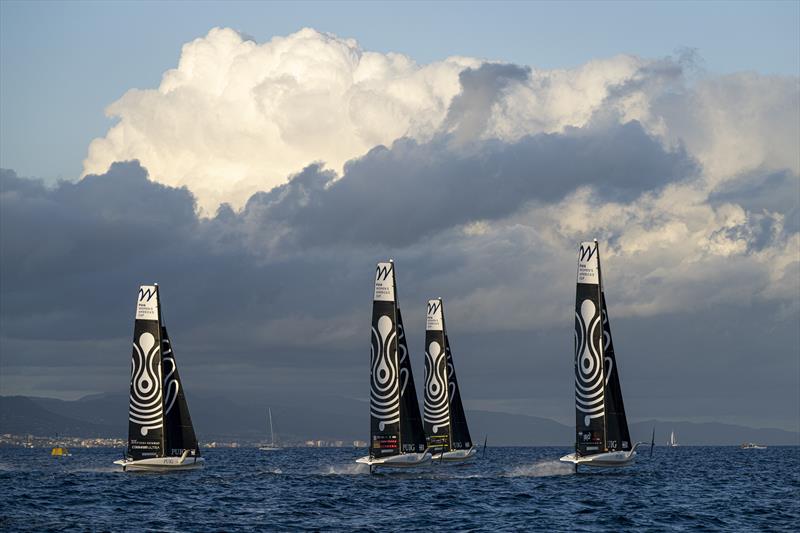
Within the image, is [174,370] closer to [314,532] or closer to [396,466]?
[396,466]

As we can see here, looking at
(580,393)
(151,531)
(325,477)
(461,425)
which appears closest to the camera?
(151,531)

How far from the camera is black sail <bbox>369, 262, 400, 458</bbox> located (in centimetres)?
8919

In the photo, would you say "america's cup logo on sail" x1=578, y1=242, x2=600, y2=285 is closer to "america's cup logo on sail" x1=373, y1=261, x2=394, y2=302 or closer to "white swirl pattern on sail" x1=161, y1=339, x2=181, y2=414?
"america's cup logo on sail" x1=373, y1=261, x2=394, y2=302

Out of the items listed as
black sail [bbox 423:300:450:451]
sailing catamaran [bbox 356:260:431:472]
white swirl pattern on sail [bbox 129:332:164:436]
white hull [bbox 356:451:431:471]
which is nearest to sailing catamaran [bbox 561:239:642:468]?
white hull [bbox 356:451:431:471]

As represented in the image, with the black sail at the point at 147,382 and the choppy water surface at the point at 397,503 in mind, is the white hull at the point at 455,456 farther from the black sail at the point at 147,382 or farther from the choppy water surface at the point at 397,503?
the black sail at the point at 147,382

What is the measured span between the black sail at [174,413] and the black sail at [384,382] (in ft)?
43.6

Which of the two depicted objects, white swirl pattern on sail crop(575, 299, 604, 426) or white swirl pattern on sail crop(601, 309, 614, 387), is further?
white swirl pattern on sail crop(601, 309, 614, 387)

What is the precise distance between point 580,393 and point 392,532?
35.0 m

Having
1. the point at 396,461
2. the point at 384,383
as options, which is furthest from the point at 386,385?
the point at 396,461

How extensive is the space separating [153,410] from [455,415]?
36751 mm

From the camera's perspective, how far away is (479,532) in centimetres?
5753

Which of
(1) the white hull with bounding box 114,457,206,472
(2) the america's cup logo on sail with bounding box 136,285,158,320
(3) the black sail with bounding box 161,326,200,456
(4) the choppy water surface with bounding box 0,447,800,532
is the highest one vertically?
(2) the america's cup logo on sail with bounding box 136,285,158,320

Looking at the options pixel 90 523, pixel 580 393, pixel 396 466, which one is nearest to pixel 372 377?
pixel 396 466

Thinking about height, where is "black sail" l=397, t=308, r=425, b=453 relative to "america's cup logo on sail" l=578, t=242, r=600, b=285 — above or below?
below
